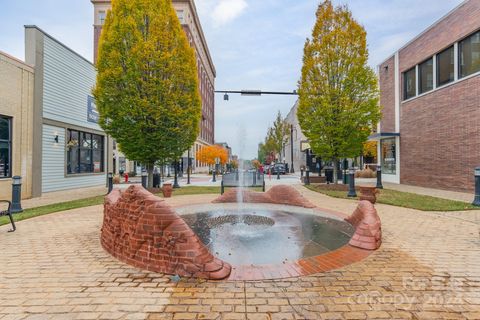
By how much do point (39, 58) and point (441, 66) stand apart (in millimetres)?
23012

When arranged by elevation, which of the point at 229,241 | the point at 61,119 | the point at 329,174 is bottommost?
the point at 229,241

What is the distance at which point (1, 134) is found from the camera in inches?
454

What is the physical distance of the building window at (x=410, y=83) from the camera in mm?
18044

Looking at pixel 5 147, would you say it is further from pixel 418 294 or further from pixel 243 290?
pixel 418 294

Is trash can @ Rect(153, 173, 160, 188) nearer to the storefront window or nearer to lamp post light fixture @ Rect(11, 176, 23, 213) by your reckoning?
lamp post light fixture @ Rect(11, 176, 23, 213)

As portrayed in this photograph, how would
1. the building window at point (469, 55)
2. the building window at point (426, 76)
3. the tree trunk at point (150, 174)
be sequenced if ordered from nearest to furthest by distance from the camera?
the building window at point (469, 55) → the tree trunk at point (150, 174) → the building window at point (426, 76)

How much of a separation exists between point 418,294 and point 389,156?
21.0m

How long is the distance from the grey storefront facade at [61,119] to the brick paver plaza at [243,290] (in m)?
11.6

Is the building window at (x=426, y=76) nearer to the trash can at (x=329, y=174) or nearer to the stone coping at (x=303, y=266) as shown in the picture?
the trash can at (x=329, y=174)

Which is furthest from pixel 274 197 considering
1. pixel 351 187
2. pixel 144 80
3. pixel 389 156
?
pixel 389 156

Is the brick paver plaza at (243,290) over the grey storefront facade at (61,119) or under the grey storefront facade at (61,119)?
under

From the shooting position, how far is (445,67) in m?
15.2

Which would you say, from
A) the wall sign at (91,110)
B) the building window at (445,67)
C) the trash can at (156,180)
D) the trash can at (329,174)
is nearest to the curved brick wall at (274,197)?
the trash can at (156,180)

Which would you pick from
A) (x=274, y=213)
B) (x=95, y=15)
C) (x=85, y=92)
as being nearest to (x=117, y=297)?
(x=274, y=213)
